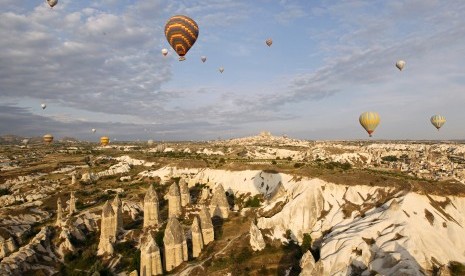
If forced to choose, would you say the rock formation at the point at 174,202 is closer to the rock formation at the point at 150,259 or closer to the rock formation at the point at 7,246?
the rock formation at the point at 150,259

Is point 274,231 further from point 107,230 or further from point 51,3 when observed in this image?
point 51,3

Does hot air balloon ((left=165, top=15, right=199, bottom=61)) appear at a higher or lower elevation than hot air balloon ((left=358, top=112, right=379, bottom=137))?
higher

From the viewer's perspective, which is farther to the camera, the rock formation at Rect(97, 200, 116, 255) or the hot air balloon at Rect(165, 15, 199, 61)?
the hot air balloon at Rect(165, 15, 199, 61)

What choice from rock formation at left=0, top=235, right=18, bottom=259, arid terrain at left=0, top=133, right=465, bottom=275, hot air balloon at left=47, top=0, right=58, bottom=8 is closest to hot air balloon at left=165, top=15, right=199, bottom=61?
hot air balloon at left=47, top=0, right=58, bottom=8

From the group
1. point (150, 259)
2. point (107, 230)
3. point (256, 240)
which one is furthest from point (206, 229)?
point (107, 230)

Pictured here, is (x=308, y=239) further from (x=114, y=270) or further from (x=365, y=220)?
(x=114, y=270)

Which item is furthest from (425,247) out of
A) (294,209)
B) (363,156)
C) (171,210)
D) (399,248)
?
(363,156)

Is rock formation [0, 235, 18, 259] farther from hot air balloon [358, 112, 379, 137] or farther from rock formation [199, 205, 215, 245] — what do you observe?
hot air balloon [358, 112, 379, 137]
